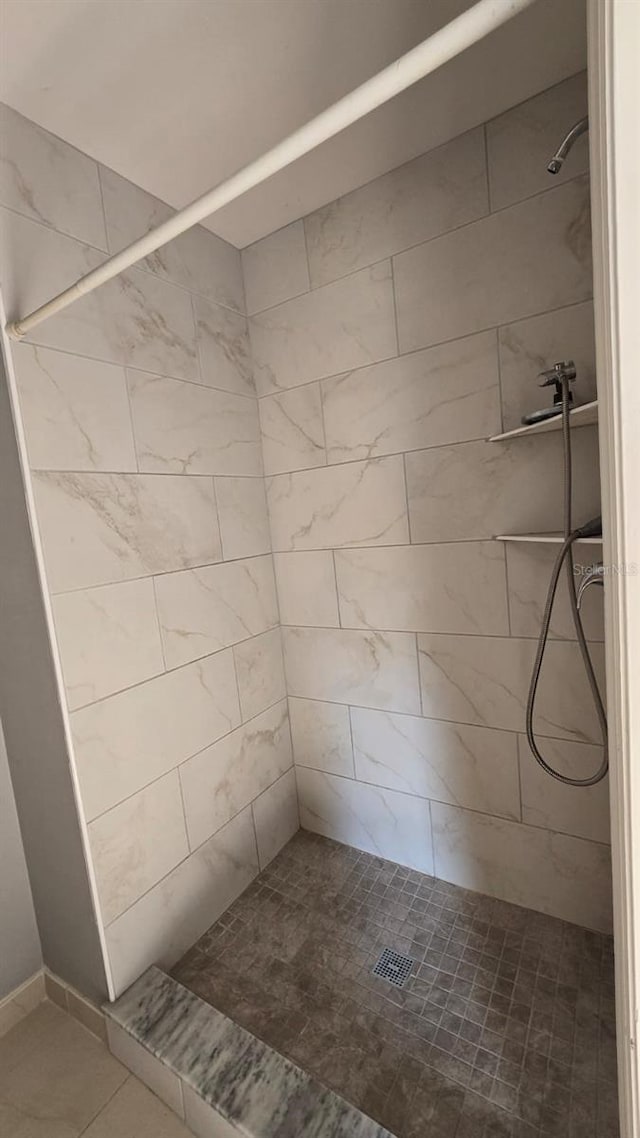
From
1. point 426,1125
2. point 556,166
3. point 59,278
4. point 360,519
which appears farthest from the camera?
point 360,519

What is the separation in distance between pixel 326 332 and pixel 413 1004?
2026 millimetres

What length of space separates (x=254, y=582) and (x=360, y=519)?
0.47 metres

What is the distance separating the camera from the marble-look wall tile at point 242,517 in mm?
1566

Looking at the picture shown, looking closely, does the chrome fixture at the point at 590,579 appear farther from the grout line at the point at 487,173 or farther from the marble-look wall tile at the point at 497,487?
the grout line at the point at 487,173

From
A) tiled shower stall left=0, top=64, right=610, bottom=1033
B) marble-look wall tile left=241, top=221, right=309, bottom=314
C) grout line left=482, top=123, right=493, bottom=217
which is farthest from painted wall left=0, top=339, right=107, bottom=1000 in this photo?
grout line left=482, top=123, right=493, bottom=217

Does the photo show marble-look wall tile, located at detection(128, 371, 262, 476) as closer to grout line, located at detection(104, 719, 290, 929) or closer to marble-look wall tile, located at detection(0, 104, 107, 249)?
marble-look wall tile, located at detection(0, 104, 107, 249)

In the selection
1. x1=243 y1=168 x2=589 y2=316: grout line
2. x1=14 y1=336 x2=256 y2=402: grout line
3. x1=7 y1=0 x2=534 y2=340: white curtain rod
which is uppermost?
x1=243 y1=168 x2=589 y2=316: grout line

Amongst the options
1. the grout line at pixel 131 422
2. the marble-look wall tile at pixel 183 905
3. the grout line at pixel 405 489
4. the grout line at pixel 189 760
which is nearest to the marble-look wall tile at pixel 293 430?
the grout line at pixel 405 489

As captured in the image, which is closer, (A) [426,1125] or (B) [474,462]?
(A) [426,1125]

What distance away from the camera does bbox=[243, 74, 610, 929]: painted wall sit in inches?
47.6

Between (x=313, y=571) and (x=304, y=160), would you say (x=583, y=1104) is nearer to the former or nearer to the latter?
(x=313, y=571)

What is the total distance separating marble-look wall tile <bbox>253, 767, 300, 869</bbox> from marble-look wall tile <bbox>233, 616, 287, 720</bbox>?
1.11ft

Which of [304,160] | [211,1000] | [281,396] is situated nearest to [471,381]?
[281,396]

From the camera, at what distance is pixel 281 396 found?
167 cm
